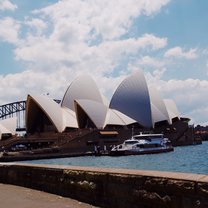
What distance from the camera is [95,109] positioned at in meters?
82.9

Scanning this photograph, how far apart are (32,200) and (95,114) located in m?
76.2

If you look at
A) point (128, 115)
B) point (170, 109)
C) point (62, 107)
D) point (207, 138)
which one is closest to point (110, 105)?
point (128, 115)

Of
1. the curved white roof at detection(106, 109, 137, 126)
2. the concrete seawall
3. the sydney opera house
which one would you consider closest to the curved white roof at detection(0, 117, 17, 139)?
the sydney opera house

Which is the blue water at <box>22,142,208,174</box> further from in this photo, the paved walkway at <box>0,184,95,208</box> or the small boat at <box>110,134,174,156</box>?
the paved walkway at <box>0,184,95,208</box>

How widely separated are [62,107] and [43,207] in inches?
3167

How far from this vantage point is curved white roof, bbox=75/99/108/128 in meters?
81.2

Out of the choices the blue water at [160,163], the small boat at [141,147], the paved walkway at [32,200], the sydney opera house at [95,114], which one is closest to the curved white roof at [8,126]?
the sydney opera house at [95,114]

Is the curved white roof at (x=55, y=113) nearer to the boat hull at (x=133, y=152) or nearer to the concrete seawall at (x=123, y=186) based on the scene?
the boat hull at (x=133, y=152)

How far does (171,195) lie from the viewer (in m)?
4.57

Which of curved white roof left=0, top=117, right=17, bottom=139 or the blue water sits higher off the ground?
curved white roof left=0, top=117, right=17, bottom=139

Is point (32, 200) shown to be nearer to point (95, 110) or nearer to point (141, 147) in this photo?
point (141, 147)

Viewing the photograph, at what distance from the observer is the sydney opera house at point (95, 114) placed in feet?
266

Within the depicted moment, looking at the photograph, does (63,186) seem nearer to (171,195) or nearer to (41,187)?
(41,187)

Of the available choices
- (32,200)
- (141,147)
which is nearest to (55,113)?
(141,147)
